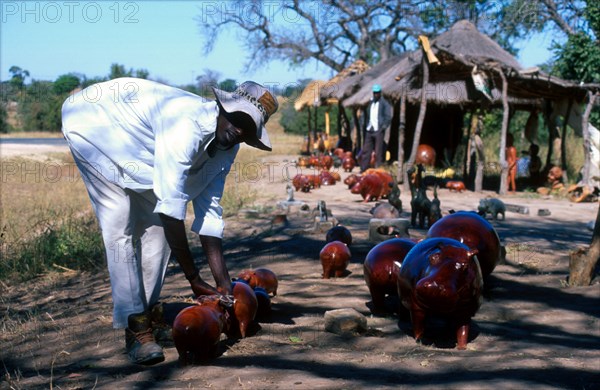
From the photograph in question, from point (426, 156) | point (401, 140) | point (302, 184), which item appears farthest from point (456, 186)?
point (426, 156)

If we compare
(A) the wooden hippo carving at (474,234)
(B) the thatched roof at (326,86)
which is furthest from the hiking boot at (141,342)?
(B) the thatched roof at (326,86)

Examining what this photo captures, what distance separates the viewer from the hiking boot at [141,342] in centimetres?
352

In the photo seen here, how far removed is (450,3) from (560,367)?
30.9m

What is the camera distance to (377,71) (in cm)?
2100

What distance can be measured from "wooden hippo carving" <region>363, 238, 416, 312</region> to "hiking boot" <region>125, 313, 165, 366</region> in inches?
54.6

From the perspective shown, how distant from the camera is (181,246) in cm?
357

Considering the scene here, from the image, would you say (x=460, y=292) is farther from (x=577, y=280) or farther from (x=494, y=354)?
(x=577, y=280)

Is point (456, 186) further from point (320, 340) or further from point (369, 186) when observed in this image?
point (320, 340)

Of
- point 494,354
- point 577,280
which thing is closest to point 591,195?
point 577,280

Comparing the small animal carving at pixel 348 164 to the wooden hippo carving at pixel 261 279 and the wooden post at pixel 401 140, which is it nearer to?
the wooden post at pixel 401 140

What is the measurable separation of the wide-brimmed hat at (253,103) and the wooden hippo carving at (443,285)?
1.02m

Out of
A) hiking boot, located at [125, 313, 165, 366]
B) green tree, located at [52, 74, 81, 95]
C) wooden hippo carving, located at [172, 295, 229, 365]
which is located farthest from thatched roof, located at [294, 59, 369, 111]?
wooden hippo carving, located at [172, 295, 229, 365]

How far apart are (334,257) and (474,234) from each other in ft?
3.85

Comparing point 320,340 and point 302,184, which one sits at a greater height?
point 302,184
